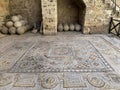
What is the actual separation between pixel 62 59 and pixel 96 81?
1.10 m

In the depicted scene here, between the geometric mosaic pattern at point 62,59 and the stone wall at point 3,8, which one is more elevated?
the stone wall at point 3,8

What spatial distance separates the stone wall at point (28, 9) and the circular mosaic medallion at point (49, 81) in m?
4.62

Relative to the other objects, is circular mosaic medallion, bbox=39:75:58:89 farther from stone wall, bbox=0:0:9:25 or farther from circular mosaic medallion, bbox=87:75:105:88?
stone wall, bbox=0:0:9:25

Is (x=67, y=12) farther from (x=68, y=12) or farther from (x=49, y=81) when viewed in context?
(x=49, y=81)

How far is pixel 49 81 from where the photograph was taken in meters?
2.32

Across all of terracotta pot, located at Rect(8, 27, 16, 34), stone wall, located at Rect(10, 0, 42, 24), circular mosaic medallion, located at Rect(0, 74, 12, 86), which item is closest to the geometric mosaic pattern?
circular mosaic medallion, located at Rect(0, 74, 12, 86)

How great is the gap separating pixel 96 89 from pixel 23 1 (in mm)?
5617

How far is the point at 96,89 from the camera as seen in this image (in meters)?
2.12

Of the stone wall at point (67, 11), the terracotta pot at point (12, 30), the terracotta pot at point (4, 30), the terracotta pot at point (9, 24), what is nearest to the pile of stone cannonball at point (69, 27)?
the stone wall at point (67, 11)

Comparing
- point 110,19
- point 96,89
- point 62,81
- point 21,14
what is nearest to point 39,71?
point 62,81

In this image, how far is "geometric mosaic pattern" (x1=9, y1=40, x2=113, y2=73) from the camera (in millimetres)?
2729

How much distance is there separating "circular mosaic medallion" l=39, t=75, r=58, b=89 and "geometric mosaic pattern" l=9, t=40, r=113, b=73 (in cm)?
22

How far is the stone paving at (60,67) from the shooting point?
2.24 m

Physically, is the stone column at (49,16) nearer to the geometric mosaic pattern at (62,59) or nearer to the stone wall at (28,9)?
the stone wall at (28,9)
